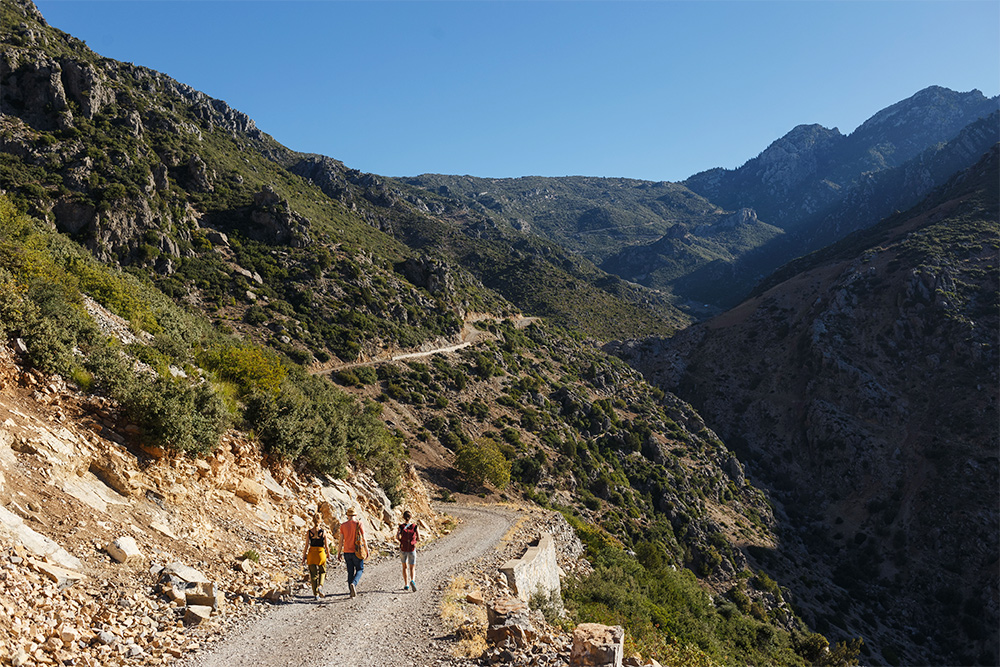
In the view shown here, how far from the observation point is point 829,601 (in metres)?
41.8

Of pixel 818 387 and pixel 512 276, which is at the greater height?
pixel 512 276

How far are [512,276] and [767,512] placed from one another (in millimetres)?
59082

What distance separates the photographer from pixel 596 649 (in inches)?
292

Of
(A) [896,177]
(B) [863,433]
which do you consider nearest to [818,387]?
(B) [863,433]

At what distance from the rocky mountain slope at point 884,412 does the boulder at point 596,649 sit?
A: 42864 mm

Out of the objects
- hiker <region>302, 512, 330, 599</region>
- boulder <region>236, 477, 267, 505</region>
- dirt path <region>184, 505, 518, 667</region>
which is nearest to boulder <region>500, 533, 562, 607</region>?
dirt path <region>184, 505, 518, 667</region>

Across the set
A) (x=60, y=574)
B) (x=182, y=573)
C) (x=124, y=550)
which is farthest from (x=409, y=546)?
(x=60, y=574)

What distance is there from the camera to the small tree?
31636 millimetres

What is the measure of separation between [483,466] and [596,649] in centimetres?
2461

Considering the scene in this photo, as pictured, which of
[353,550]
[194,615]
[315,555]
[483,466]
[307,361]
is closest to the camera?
[194,615]

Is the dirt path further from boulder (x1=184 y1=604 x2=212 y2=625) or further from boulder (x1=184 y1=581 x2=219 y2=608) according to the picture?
boulder (x1=184 y1=581 x2=219 y2=608)

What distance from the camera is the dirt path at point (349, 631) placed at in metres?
6.82

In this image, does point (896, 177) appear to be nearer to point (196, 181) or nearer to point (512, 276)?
point (512, 276)

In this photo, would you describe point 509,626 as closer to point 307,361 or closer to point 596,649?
point 596,649
